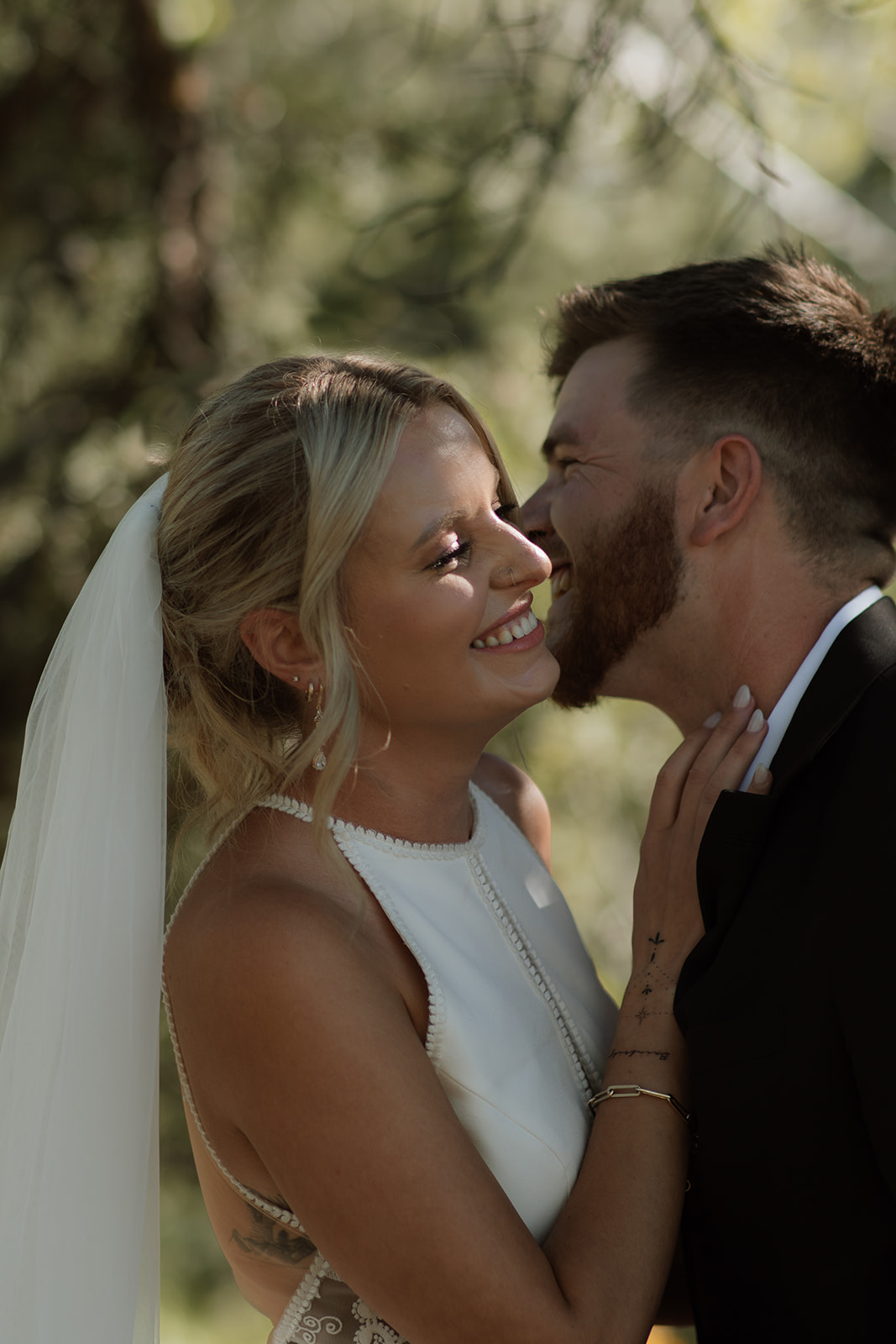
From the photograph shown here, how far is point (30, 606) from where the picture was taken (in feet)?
13.9

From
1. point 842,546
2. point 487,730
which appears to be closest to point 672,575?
point 842,546

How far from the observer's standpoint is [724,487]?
2496mm

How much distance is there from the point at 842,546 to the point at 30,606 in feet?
9.41

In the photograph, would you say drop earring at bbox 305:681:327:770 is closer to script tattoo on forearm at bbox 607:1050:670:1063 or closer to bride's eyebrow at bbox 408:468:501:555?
bride's eyebrow at bbox 408:468:501:555

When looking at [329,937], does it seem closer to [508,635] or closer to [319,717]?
[319,717]

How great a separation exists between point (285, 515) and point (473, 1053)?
3.12 feet

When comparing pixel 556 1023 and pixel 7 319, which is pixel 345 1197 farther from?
pixel 7 319

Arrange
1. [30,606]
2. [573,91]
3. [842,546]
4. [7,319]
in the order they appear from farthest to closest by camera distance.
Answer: [7,319]
[30,606]
[573,91]
[842,546]

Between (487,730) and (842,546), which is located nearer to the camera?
(487,730)

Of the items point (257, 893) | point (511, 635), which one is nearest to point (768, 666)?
point (511, 635)

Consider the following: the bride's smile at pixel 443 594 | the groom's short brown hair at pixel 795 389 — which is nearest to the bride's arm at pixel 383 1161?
the bride's smile at pixel 443 594

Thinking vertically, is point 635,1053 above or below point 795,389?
below

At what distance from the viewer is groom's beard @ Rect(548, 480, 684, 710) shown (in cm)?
253

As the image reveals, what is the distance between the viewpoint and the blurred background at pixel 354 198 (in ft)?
12.2
